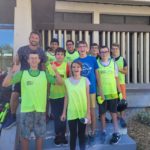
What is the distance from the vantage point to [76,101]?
6.04 m

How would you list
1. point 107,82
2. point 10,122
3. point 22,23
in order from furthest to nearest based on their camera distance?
point 22,23
point 107,82
point 10,122

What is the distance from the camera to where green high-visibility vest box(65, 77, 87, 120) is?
6.02m

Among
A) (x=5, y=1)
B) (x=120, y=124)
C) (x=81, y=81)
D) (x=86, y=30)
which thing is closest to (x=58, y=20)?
(x=86, y=30)

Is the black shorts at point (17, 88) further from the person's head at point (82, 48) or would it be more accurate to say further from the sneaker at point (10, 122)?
the person's head at point (82, 48)

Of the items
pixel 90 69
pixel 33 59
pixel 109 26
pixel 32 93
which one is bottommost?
pixel 32 93

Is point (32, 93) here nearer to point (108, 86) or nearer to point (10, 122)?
point (10, 122)

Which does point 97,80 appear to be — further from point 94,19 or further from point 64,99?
point 94,19

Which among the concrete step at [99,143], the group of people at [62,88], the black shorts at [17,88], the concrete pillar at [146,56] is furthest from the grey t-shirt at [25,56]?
the concrete pillar at [146,56]

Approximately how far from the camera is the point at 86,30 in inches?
391

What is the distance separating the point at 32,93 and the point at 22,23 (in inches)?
89.8

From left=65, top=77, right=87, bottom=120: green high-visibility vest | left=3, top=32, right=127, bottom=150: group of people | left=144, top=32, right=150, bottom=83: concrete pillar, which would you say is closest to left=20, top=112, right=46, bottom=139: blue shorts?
left=3, top=32, right=127, bottom=150: group of people

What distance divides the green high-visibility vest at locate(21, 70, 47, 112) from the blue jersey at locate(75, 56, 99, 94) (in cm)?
103

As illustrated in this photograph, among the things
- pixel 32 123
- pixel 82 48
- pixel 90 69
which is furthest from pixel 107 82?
pixel 32 123

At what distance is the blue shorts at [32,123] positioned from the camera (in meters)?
5.75
